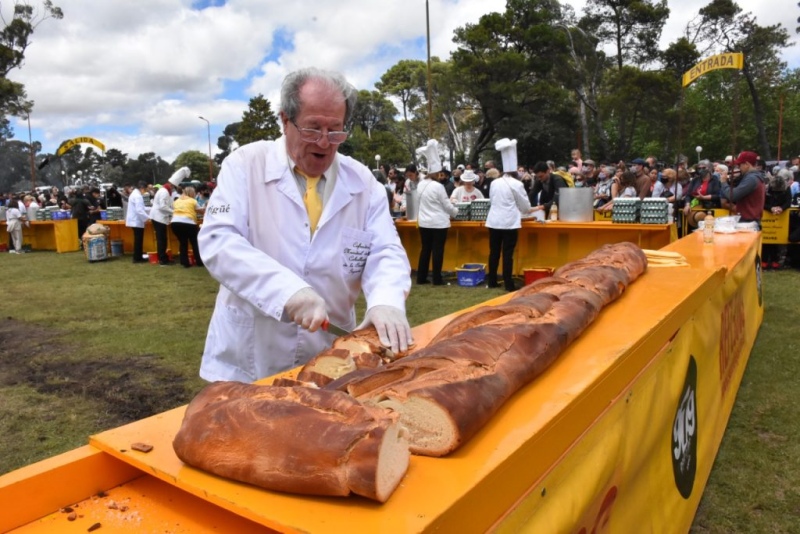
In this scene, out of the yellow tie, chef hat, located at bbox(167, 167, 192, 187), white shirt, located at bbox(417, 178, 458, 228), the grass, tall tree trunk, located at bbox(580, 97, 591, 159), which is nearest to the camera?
the yellow tie

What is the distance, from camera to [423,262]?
10469mm

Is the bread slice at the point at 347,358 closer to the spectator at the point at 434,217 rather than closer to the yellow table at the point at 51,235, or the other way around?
the spectator at the point at 434,217

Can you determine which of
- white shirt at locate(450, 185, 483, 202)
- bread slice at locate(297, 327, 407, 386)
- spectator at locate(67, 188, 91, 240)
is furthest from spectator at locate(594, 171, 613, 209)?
spectator at locate(67, 188, 91, 240)

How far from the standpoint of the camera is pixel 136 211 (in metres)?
15.0

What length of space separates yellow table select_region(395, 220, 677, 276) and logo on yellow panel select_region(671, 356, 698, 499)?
622 centimetres

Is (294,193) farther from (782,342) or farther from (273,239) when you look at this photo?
(782,342)

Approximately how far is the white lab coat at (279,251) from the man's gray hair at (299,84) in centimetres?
27

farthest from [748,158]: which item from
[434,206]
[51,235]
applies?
[51,235]

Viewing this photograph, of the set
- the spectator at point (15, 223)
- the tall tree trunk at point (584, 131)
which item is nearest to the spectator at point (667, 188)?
the spectator at point (15, 223)

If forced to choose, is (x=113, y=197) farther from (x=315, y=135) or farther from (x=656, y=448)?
(x=656, y=448)

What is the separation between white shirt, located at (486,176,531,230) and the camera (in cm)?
928

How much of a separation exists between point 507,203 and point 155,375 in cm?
588

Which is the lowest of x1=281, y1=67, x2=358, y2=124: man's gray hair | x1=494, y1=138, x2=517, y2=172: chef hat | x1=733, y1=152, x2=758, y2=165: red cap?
x1=281, y1=67, x2=358, y2=124: man's gray hair

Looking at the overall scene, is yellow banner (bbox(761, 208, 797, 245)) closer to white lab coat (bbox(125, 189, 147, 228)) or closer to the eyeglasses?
the eyeglasses
